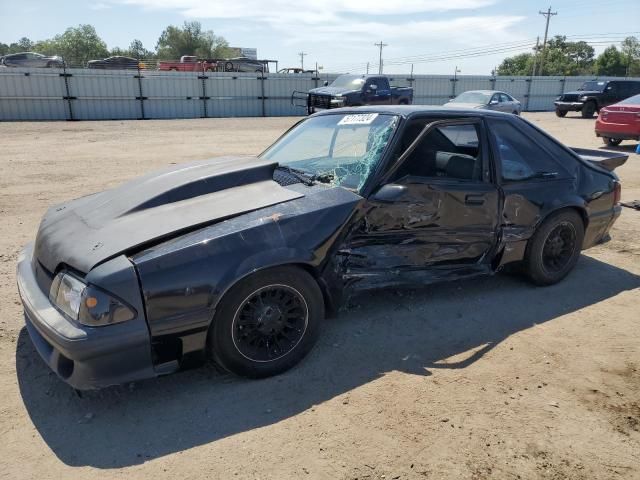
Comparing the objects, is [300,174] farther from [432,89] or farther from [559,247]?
[432,89]

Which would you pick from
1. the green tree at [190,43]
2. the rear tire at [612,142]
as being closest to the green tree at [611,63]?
the green tree at [190,43]

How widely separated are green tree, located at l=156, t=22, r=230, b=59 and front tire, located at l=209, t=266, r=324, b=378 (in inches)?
3190

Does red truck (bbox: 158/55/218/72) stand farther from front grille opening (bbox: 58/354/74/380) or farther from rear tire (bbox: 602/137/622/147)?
front grille opening (bbox: 58/354/74/380)

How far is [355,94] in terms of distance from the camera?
17.8 metres

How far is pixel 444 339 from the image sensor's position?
3.55 meters

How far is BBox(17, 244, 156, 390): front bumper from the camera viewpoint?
8.01 ft

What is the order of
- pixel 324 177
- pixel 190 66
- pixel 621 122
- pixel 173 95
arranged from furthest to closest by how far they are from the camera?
pixel 190 66, pixel 173 95, pixel 621 122, pixel 324 177

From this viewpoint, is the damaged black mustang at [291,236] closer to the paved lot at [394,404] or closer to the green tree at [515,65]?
the paved lot at [394,404]

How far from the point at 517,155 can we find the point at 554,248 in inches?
36.8

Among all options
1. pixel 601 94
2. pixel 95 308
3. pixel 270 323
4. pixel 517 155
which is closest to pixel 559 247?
pixel 517 155

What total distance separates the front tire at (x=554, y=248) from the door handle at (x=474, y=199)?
74cm

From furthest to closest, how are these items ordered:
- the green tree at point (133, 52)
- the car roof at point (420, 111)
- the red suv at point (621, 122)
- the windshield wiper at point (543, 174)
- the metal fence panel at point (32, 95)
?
the green tree at point (133, 52), the metal fence panel at point (32, 95), the red suv at point (621, 122), the windshield wiper at point (543, 174), the car roof at point (420, 111)

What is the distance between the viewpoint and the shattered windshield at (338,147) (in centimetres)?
351

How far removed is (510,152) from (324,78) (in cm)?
2368
